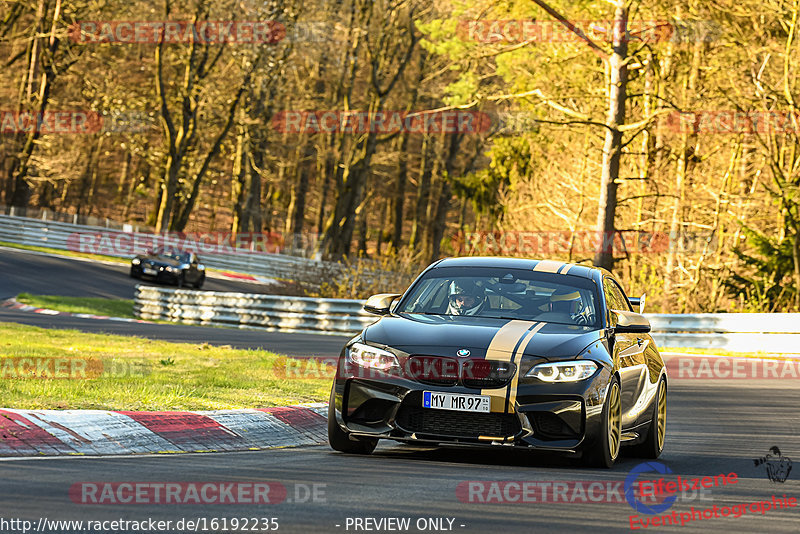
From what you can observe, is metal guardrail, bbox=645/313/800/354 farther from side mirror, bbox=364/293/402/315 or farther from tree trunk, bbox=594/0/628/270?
side mirror, bbox=364/293/402/315

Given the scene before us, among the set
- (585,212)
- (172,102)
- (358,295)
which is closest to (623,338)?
(358,295)

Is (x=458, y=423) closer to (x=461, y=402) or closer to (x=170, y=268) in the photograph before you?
Answer: (x=461, y=402)

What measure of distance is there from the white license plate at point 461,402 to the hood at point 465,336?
0.90 feet

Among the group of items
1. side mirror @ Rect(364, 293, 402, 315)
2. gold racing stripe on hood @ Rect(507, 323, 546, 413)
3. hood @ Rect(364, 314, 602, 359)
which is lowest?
gold racing stripe on hood @ Rect(507, 323, 546, 413)

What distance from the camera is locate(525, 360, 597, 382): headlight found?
27.3ft

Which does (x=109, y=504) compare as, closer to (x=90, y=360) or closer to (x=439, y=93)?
(x=90, y=360)

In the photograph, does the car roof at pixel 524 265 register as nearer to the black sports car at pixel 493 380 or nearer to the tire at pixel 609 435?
the black sports car at pixel 493 380

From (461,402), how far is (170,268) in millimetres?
34461

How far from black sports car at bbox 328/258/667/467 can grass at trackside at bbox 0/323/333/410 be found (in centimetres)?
227

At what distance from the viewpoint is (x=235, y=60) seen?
52094mm

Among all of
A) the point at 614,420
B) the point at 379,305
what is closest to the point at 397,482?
the point at 614,420

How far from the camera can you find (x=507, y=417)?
8.23 metres

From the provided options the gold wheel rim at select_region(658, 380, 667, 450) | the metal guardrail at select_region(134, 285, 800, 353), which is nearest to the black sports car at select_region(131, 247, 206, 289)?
the metal guardrail at select_region(134, 285, 800, 353)

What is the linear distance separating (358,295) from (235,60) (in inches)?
923
